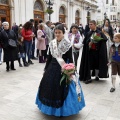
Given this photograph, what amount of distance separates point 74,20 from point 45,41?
19330 millimetres

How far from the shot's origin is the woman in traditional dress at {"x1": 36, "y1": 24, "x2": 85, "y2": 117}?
137 inches

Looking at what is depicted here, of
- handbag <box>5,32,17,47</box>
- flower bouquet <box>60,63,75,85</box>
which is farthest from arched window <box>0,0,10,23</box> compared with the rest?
flower bouquet <box>60,63,75,85</box>

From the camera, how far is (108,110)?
402cm

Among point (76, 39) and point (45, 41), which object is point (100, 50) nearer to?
point (76, 39)

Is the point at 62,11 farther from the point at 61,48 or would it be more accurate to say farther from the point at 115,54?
the point at 61,48

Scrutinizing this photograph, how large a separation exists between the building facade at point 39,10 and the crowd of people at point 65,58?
8.32 metres

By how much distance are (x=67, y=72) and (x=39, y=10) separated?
17.7 m

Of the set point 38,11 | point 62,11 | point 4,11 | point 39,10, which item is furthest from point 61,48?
point 62,11

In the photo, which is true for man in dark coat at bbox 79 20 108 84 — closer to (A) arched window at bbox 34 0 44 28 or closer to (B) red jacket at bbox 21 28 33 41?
(B) red jacket at bbox 21 28 33 41

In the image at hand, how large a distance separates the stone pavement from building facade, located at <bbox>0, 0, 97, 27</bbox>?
35.5ft

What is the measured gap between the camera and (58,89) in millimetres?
3523

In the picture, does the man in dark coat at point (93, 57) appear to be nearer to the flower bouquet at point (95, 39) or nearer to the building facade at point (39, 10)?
the flower bouquet at point (95, 39)

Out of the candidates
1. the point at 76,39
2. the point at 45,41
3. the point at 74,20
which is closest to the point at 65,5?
the point at 74,20

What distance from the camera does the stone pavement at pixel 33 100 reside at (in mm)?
3773
